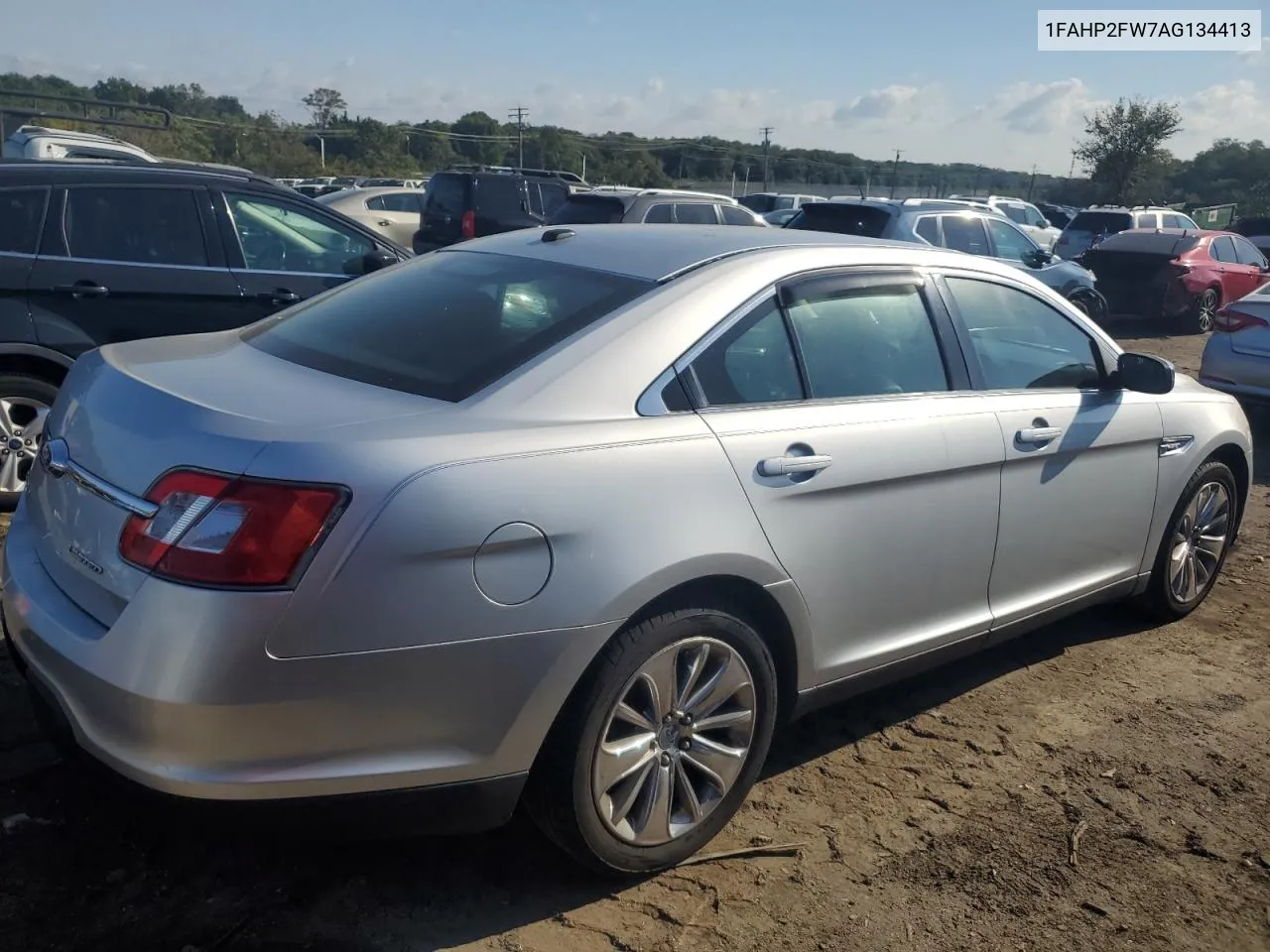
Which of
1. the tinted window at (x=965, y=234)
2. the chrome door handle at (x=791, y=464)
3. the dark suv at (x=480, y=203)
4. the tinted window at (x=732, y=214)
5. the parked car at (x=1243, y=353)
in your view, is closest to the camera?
the chrome door handle at (x=791, y=464)

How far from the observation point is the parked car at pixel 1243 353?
893 cm

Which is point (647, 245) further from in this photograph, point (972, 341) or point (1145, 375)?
point (1145, 375)

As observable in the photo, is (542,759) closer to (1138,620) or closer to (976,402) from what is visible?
(976,402)

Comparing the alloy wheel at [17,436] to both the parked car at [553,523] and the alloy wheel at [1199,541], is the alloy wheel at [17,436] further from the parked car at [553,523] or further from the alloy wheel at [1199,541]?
the alloy wheel at [1199,541]

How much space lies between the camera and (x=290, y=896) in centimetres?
280

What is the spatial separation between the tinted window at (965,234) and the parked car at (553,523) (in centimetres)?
866

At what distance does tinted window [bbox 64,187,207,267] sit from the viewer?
18.6 ft

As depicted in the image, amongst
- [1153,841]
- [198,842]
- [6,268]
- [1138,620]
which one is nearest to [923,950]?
[1153,841]

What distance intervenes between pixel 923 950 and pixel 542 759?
3.52 feet

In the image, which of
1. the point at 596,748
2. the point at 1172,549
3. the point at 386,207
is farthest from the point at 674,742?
the point at 386,207

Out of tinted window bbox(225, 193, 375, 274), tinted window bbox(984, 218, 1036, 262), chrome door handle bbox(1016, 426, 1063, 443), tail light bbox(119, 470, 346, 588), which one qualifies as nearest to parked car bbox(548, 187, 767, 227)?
tinted window bbox(984, 218, 1036, 262)

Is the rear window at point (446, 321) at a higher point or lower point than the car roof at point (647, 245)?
lower

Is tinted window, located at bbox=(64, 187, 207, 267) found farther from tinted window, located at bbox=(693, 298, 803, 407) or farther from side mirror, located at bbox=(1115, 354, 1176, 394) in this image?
side mirror, located at bbox=(1115, 354, 1176, 394)

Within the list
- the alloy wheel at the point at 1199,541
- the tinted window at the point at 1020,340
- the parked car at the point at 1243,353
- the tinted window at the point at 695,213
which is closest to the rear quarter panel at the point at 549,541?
the tinted window at the point at 1020,340
